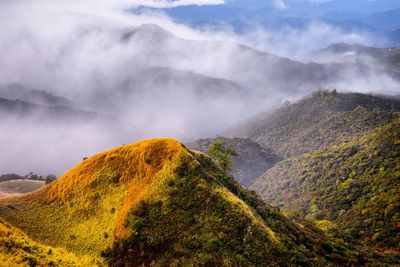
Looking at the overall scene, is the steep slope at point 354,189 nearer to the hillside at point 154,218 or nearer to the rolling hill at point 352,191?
the rolling hill at point 352,191

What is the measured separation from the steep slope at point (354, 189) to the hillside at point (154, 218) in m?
45.7

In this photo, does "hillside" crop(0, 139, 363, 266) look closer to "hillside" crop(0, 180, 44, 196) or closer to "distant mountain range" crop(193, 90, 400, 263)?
"distant mountain range" crop(193, 90, 400, 263)

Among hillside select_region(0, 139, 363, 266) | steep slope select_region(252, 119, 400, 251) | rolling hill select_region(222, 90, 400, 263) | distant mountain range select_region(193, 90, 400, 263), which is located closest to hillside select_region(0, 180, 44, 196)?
hillside select_region(0, 139, 363, 266)

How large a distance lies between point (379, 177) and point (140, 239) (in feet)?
318

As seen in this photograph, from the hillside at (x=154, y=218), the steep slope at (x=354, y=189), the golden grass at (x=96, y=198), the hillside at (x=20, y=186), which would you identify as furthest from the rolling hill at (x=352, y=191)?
the hillside at (x=20, y=186)

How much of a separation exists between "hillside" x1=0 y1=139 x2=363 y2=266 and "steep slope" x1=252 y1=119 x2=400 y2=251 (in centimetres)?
4570

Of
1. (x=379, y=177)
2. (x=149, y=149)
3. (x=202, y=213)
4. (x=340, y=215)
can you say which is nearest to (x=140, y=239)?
(x=202, y=213)

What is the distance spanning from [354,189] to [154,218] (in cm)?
9308

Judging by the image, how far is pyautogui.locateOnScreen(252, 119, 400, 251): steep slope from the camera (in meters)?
91.4

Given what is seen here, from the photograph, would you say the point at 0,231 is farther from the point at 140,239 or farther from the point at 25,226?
the point at 140,239

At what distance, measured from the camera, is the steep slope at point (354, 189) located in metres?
91.4

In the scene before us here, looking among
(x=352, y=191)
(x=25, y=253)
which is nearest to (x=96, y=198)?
(x=25, y=253)

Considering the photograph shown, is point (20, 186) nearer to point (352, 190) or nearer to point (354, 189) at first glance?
point (352, 190)

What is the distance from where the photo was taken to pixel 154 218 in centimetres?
4034
